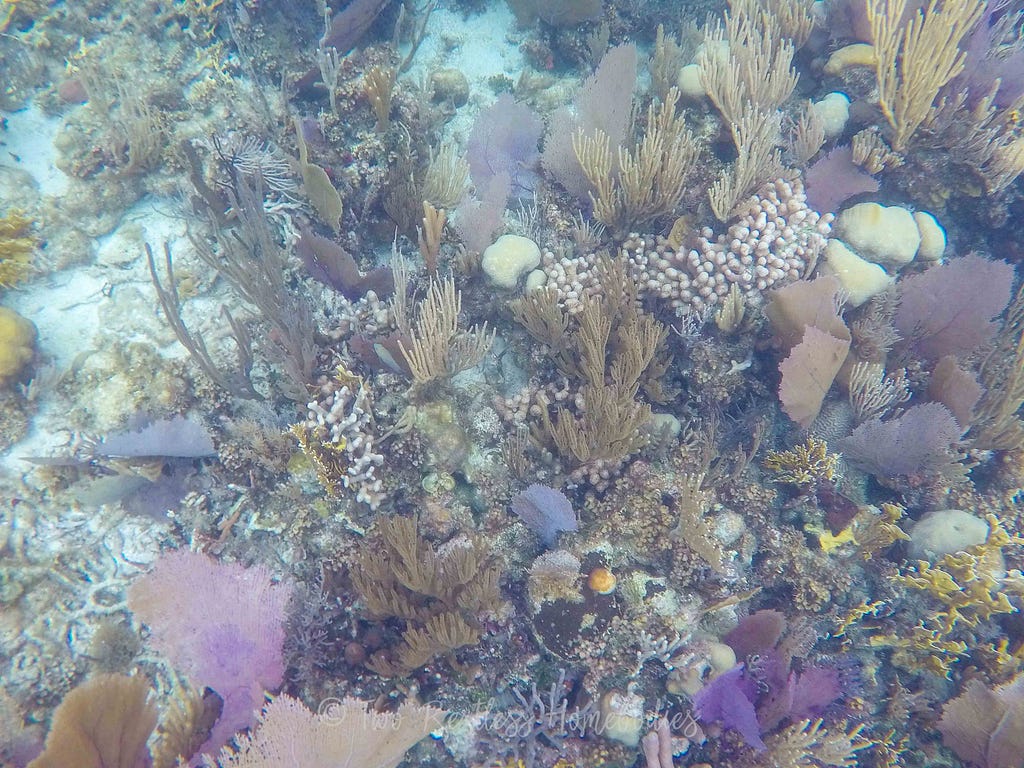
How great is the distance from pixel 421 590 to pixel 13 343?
348cm

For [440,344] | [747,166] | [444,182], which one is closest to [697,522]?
[440,344]

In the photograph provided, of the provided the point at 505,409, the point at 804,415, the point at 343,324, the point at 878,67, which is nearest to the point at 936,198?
the point at 878,67

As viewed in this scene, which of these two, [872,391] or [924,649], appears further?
[872,391]

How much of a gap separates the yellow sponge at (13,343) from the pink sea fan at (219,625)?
6.69ft

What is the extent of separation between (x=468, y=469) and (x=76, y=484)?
107 inches

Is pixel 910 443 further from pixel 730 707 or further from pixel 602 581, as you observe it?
pixel 602 581

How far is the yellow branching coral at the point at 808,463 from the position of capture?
Result: 3662 millimetres

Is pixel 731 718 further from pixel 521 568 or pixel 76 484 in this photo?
pixel 76 484

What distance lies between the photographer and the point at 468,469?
3.66 meters

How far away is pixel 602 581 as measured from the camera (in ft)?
10.6

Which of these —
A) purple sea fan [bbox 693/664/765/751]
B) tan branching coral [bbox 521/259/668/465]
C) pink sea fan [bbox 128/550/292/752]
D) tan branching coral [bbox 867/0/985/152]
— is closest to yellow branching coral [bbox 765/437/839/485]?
tan branching coral [bbox 521/259/668/465]

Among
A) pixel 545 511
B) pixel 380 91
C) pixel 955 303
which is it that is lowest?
pixel 545 511

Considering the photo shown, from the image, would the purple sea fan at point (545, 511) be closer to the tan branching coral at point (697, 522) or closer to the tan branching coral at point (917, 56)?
the tan branching coral at point (697, 522)
